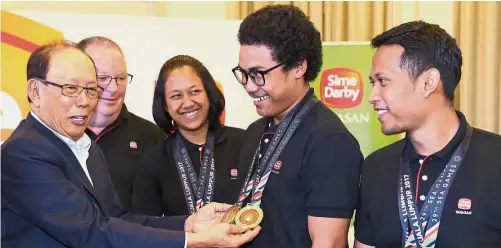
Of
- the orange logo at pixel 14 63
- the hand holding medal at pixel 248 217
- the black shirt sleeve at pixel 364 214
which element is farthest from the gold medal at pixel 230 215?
the orange logo at pixel 14 63

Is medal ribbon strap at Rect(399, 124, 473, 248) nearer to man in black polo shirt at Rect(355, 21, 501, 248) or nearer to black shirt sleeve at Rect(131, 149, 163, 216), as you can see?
man in black polo shirt at Rect(355, 21, 501, 248)

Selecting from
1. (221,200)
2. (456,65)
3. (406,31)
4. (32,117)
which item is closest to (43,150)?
(32,117)

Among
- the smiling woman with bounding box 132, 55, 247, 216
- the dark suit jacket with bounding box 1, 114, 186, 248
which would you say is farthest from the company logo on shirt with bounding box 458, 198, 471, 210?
the smiling woman with bounding box 132, 55, 247, 216

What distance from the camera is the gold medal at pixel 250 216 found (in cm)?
217

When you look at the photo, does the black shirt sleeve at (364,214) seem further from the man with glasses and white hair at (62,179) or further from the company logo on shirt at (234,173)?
the company logo on shirt at (234,173)

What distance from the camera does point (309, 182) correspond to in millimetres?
2139

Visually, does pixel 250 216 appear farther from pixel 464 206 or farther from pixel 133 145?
pixel 133 145

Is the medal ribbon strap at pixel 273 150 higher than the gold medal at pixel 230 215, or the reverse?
the medal ribbon strap at pixel 273 150

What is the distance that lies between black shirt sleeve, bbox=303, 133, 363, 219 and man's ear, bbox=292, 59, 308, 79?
0.25 metres

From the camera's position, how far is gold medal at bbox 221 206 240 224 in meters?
2.27

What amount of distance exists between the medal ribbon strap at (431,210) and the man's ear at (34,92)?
4.27 ft

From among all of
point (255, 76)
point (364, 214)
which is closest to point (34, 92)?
point (255, 76)

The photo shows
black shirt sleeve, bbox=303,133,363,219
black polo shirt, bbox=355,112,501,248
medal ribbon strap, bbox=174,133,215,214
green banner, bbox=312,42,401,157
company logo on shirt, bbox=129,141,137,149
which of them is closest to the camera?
black polo shirt, bbox=355,112,501,248

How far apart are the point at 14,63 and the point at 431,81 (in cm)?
281
